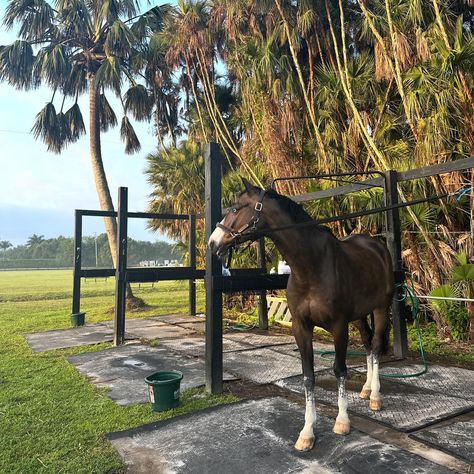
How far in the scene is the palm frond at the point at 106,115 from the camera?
44.9ft

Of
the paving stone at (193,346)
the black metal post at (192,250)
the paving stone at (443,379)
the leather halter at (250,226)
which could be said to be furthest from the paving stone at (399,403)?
the black metal post at (192,250)

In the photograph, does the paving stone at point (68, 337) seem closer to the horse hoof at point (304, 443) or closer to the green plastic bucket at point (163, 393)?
the green plastic bucket at point (163, 393)

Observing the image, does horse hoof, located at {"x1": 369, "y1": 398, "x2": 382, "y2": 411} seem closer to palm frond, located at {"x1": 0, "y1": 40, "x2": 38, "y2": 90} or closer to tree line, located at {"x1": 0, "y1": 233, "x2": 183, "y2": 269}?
palm frond, located at {"x1": 0, "y1": 40, "x2": 38, "y2": 90}

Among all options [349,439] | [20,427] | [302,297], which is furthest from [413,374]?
[20,427]

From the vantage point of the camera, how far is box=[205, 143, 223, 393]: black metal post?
378cm

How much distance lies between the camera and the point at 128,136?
14.0m

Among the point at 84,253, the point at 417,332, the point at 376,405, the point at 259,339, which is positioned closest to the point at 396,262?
the point at 417,332

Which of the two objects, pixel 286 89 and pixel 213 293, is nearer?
pixel 213 293

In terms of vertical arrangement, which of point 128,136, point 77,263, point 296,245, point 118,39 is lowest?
point 77,263

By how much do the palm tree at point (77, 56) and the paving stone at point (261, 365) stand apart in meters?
7.20

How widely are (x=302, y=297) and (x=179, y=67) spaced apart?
1202cm

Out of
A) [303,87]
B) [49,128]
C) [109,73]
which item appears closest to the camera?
[303,87]

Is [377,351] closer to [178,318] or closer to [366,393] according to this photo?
[366,393]

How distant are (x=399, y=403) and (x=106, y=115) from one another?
1357 cm
